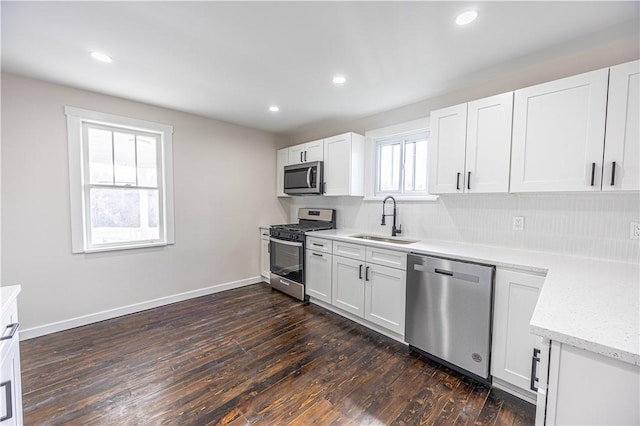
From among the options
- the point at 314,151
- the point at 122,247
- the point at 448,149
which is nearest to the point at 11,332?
the point at 122,247

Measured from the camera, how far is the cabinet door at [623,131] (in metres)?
1.53

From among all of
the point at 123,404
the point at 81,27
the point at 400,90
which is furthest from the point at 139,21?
the point at 123,404

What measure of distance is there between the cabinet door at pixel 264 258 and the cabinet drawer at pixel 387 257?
6.46 feet

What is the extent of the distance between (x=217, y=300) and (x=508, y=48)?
3955mm

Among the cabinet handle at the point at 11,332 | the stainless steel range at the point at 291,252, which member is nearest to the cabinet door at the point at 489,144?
the stainless steel range at the point at 291,252

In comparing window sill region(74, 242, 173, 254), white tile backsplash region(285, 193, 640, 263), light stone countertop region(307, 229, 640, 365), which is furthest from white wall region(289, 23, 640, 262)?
window sill region(74, 242, 173, 254)

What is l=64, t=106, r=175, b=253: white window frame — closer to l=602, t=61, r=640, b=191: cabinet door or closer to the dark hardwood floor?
the dark hardwood floor

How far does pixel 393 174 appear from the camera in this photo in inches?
129

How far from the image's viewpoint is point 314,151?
3768 millimetres

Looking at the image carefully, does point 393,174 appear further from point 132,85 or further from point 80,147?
point 80,147

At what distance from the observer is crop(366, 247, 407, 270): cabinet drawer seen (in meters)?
2.42

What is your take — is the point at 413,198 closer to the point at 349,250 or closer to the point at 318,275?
the point at 349,250

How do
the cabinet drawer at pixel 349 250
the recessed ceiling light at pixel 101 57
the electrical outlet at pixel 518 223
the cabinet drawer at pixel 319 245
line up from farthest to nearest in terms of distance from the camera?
the cabinet drawer at pixel 319 245 < the cabinet drawer at pixel 349 250 < the electrical outlet at pixel 518 223 < the recessed ceiling light at pixel 101 57

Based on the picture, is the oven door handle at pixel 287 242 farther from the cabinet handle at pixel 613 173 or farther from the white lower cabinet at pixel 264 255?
the cabinet handle at pixel 613 173
